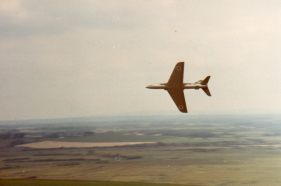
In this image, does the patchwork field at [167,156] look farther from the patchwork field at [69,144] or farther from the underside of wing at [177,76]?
the underside of wing at [177,76]

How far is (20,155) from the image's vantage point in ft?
135

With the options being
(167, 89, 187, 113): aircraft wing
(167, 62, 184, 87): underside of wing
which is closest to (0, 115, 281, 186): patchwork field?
(167, 89, 187, 113): aircraft wing

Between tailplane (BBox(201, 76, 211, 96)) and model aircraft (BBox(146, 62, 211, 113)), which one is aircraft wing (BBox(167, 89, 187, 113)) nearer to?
model aircraft (BBox(146, 62, 211, 113))

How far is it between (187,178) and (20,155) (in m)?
27.7

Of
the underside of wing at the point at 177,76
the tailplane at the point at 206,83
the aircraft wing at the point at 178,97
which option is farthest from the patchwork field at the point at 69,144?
the tailplane at the point at 206,83

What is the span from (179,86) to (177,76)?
2.71 ft

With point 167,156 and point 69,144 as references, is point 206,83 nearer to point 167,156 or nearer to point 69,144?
point 167,156

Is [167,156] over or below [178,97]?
below

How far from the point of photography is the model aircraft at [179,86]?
19.4 metres

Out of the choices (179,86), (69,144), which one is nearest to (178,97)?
(179,86)

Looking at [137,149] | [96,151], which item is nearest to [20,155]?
[96,151]

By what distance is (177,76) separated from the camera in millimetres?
19438

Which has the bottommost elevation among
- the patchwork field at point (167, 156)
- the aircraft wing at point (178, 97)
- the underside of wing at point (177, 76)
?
the patchwork field at point (167, 156)

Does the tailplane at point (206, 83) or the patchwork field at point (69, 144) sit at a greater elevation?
the tailplane at point (206, 83)
